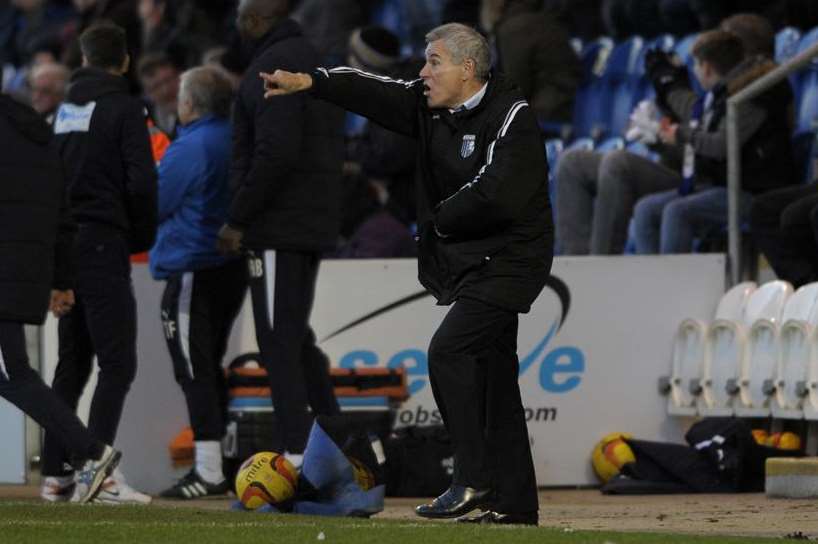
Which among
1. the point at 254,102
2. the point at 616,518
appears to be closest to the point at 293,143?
the point at 254,102

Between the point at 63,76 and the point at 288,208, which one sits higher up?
the point at 63,76

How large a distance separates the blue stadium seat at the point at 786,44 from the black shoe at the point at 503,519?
5.42 metres

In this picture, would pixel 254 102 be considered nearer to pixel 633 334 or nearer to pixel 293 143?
pixel 293 143

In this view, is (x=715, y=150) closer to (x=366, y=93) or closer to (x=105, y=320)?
(x=105, y=320)

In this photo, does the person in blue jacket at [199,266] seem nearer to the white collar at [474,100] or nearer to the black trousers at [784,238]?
the black trousers at [784,238]

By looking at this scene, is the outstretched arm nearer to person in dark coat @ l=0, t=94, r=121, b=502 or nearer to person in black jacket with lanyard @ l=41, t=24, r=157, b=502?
person in dark coat @ l=0, t=94, r=121, b=502

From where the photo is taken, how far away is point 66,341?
10.0 m

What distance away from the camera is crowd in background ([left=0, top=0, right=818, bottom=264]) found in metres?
12.9

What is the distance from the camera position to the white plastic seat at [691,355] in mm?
11031

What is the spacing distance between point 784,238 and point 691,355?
83 centimetres

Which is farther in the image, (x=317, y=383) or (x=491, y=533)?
(x=317, y=383)

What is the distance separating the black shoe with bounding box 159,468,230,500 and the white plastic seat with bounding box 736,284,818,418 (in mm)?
2778

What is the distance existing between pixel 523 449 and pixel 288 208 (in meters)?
2.33

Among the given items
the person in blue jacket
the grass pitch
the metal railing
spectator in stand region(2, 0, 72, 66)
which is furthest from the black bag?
spectator in stand region(2, 0, 72, 66)
